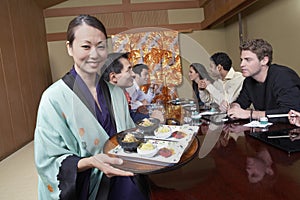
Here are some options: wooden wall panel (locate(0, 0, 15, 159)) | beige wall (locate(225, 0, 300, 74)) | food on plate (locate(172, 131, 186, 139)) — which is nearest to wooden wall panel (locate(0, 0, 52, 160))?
wooden wall panel (locate(0, 0, 15, 159))

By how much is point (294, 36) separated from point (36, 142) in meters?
3.43

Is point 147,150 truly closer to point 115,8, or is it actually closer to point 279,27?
point 279,27

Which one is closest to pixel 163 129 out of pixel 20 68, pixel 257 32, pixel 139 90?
pixel 139 90

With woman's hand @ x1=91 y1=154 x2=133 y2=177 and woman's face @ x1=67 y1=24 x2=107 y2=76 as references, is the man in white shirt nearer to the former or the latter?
woman's face @ x1=67 y1=24 x2=107 y2=76

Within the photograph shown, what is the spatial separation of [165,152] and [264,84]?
127 cm

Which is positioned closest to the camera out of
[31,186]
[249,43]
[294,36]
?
[249,43]

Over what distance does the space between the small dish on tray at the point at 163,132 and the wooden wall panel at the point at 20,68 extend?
10.5 feet

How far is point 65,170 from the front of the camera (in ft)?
2.38

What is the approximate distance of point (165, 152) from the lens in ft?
2.47

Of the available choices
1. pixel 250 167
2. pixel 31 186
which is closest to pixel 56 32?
pixel 31 186

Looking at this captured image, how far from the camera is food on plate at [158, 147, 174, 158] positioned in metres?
0.74

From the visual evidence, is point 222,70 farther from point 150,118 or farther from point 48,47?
point 48,47

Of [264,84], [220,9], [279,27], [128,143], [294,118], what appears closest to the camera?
[128,143]

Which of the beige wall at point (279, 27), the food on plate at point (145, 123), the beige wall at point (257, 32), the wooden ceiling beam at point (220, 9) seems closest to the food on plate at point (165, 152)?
the food on plate at point (145, 123)
